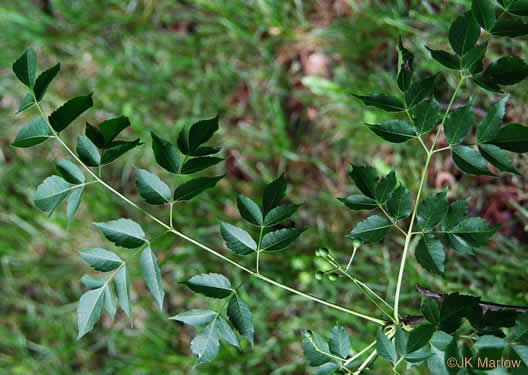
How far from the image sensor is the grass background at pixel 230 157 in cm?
178

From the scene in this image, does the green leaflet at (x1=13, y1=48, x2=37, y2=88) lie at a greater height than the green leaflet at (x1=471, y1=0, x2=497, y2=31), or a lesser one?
greater

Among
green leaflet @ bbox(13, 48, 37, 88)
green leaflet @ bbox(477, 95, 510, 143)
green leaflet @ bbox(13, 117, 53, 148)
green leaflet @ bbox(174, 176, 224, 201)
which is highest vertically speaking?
green leaflet @ bbox(13, 48, 37, 88)

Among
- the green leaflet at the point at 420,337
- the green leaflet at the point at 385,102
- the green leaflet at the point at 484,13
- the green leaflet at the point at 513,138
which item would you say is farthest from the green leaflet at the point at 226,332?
the green leaflet at the point at 484,13

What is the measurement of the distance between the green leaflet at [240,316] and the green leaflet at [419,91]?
597mm

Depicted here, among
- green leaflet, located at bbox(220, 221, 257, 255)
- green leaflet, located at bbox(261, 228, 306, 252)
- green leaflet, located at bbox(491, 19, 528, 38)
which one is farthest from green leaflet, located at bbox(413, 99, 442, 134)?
green leaflet, located at bbox(220, 221, 257, 255)

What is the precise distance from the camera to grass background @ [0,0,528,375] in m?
1.78

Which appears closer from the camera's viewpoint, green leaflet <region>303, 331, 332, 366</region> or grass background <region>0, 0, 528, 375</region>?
green leaflet <region>303, 331, 332, 366</region>

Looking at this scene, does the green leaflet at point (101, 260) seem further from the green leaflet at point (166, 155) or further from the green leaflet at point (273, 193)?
the green leaflet at point (273, 193)

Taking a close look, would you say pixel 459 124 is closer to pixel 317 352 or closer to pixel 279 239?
pixel 279 239

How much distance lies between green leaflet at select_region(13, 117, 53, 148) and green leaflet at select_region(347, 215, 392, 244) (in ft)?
2.43

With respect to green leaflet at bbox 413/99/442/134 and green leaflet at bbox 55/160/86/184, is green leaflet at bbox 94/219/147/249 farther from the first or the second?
green leaflet at bbox 413/99/442/134

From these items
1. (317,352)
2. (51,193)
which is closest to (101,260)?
(51,193)

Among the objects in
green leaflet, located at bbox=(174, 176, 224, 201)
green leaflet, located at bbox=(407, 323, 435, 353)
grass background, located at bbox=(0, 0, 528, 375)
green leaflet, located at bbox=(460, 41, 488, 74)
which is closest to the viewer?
→ green leaflet, located at bbox=(407, 323, 435, 353)

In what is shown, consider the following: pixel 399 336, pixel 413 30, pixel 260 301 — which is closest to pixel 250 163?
pixel 260 301
